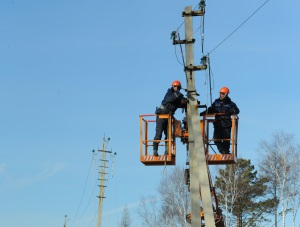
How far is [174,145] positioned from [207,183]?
175 cm

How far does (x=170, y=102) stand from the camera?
557 inches

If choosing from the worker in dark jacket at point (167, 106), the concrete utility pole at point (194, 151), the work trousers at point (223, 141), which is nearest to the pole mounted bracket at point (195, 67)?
the concrete utility pole at point (194, 151)

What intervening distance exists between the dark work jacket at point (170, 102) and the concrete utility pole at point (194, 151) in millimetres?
514

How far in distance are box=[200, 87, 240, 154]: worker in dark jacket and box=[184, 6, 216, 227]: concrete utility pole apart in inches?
38.6

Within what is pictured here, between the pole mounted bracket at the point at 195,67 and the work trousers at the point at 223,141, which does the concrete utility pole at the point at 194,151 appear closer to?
the pole mounted bracket at the point at 195,67

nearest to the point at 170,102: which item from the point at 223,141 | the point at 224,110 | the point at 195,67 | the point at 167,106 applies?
the point at 167,106

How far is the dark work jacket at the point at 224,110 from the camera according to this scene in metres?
14.4

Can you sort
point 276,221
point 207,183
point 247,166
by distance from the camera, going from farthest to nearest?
point 247,166
point 276,221
point 207,183

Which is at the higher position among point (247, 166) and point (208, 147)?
point (247, 166)

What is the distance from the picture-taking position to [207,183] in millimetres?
12758

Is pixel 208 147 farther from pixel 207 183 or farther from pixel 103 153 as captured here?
pixel 103 153

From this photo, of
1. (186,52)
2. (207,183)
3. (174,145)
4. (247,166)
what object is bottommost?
(207,183)

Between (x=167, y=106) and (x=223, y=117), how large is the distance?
1319 millimetres

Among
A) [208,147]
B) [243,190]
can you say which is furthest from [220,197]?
[208,147]
